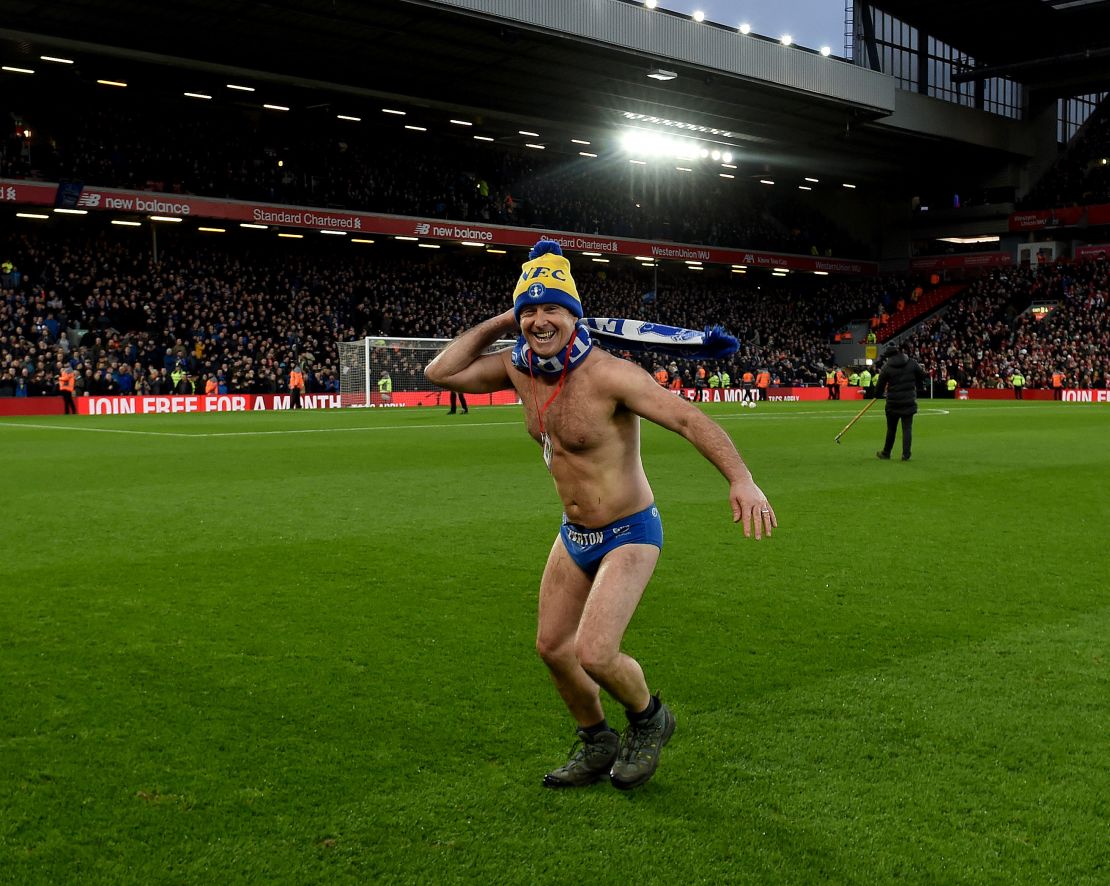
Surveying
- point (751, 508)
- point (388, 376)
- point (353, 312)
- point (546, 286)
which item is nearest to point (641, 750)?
point (751, 508)

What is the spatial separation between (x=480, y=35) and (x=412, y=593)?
34.1 meters

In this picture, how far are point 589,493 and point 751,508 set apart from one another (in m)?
0.75

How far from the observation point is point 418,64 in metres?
41.8

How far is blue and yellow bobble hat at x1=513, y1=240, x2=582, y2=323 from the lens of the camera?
439 cm

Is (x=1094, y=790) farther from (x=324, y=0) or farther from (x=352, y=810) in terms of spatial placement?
(x=324, y=0)

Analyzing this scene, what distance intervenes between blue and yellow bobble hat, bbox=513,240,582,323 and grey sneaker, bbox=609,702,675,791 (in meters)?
1.71

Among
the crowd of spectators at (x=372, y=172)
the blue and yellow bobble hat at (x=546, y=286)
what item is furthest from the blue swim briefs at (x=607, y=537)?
the crowd of spectators at (x=372, y=172)

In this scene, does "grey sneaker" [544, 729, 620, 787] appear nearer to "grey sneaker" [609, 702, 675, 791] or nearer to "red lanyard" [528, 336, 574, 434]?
"grey sneaker" [609, 702, 675, 791]

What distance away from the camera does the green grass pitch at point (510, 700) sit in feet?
12.9

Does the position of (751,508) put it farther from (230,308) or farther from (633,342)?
(230,308)

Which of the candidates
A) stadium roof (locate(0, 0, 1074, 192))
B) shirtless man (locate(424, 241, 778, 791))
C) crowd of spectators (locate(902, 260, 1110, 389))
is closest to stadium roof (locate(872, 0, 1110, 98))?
stadium roof (locate(0, 0, 1074, 192))

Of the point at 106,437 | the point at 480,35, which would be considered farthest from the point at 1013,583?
the point at 480,35

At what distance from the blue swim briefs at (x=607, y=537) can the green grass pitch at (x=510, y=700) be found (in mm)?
930

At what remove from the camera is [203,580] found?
852 centimetres
